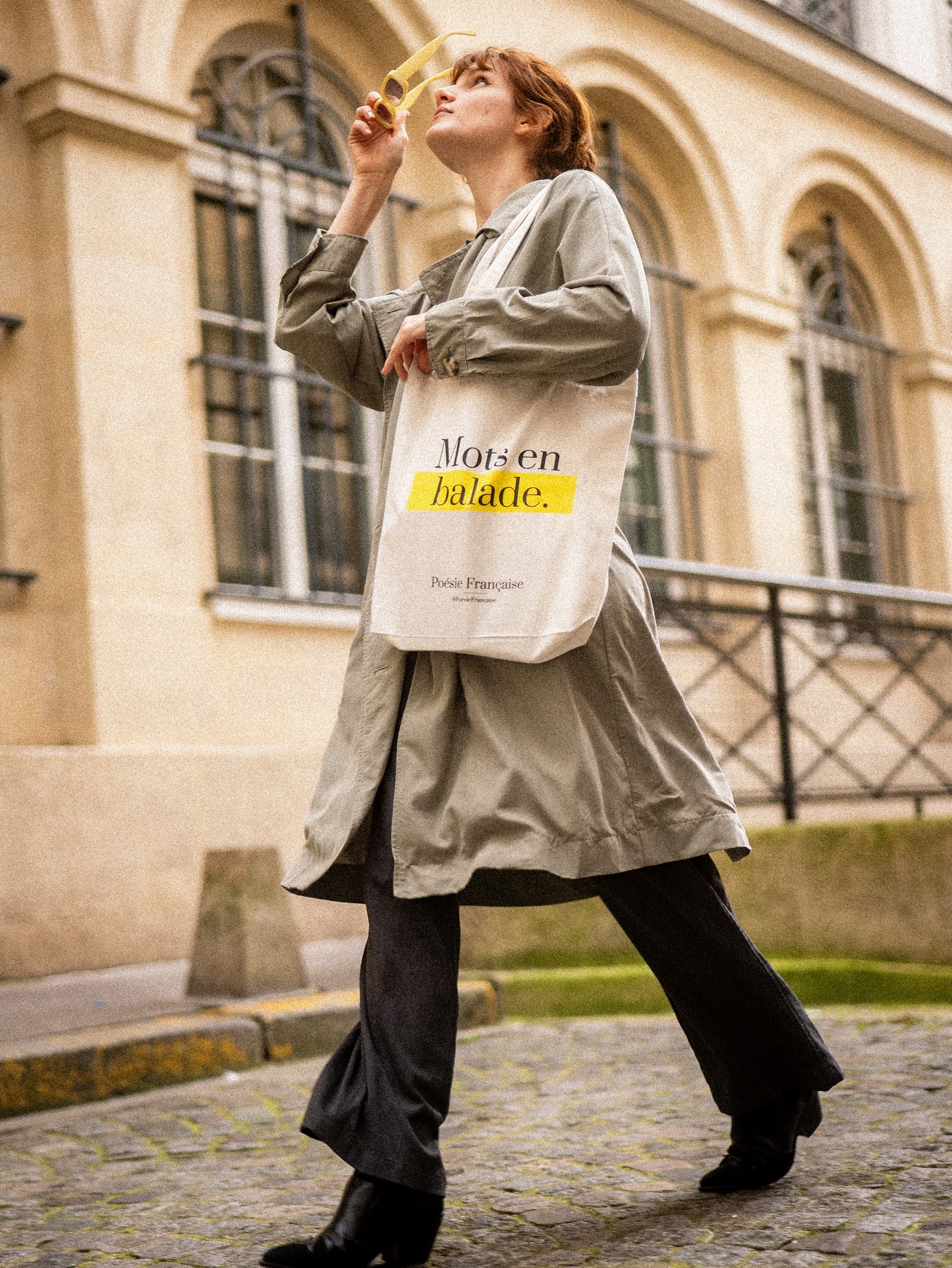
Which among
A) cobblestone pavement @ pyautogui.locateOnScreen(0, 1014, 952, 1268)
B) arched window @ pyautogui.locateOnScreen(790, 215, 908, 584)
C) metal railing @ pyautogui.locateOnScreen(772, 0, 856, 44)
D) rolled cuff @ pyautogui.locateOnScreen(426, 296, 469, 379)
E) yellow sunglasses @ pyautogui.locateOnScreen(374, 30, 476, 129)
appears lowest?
cobblestone pavement @ pyautogui.locateOnScreen(0, 1014, 952, 1268)

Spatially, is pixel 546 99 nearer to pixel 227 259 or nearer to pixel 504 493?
pixel 504 493

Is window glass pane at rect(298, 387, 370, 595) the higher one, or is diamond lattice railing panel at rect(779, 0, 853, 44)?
diamond lattice railing panel at rect(779, 0, 853, 44)

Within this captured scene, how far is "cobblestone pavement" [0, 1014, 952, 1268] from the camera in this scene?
7.74ft

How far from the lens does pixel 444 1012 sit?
7.48 ft

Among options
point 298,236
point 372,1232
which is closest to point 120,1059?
point 372,1232

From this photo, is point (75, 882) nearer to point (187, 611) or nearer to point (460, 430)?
point (187, 611)

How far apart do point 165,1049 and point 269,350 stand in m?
4.34

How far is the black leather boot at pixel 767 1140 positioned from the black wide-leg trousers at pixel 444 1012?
0.18 ft

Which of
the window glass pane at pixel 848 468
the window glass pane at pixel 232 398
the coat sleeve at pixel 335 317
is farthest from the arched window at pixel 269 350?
the window glass pane at pixel 848 468

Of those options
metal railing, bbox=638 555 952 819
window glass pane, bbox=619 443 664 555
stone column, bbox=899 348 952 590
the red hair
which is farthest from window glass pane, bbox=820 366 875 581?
the red hair

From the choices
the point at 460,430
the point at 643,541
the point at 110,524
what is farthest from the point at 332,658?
the point at 460,430

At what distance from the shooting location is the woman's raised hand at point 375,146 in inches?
103

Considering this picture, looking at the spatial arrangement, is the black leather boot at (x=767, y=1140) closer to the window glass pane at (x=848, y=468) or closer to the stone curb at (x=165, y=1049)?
the stone curb at (x=165, y=1049)

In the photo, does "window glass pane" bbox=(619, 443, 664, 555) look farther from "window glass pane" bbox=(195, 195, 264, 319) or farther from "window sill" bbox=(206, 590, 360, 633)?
"window glass pane" bbox=(195, 195, 264, 319)
